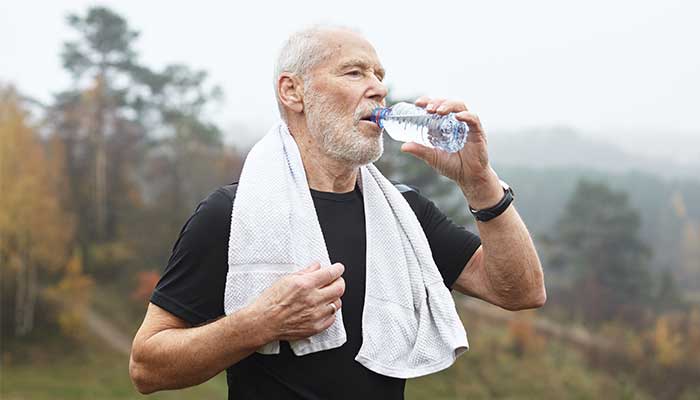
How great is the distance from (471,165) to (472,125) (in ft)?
0.42

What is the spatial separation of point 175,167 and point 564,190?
11604mm

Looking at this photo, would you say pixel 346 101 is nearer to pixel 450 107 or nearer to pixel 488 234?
pixel 450 107

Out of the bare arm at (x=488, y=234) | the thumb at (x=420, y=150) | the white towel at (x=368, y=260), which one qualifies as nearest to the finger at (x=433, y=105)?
the bare arm at (x=488, y=234)

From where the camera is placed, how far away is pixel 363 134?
2230mm

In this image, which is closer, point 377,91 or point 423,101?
point 423,101

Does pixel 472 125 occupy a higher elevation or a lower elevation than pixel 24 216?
higher

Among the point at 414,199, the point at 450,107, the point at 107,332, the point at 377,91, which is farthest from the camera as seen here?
the point at 107,332

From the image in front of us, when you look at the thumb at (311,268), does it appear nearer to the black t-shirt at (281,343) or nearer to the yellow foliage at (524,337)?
the black t-shirt at (281,343)

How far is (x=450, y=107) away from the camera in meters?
2.04

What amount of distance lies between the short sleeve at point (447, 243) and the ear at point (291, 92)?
1.54 ft

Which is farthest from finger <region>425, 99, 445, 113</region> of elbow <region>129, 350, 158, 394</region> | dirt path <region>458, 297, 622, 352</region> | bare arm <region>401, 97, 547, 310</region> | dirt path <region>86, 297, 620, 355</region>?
dirt path <region>458, 297, 622, 352</region>

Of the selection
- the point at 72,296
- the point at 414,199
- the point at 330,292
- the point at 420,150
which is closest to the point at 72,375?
the point at 72,296

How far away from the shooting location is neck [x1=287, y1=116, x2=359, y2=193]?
2291 mm

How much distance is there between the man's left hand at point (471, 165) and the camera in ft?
7.14
